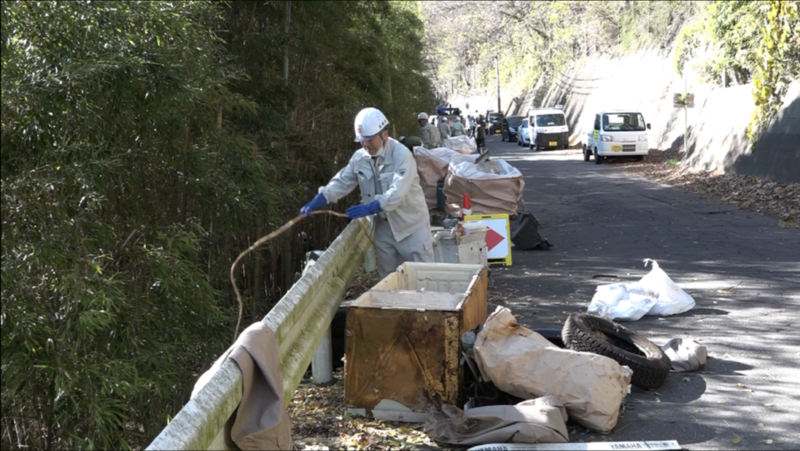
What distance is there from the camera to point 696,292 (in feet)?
31.7

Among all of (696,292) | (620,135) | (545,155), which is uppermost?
A: (620,135)

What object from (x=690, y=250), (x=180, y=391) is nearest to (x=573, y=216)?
(x=690, y=250)

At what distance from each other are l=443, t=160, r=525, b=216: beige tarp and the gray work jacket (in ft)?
21.5

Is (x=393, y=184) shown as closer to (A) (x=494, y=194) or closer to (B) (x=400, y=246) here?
(B) (x=400, y=246)

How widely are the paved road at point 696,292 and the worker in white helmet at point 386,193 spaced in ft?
4.85

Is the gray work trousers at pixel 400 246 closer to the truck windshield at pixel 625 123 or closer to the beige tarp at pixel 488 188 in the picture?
the beige tarp at pixel 488 188

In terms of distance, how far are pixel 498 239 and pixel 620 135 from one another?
68.7ft

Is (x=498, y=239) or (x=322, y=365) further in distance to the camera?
(x=498, y=239)

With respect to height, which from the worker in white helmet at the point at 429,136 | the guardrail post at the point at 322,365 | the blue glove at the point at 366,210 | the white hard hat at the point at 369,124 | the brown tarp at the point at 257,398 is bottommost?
the guardrail post at the point at 322,365

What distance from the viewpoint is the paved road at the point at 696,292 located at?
559 cm

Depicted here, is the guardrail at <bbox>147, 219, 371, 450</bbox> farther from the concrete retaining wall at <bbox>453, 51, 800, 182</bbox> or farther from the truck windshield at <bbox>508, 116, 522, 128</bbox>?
the truck windshield at <bbox>508, 116, 522, 128</bbox>

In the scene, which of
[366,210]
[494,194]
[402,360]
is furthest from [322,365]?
[494,194]

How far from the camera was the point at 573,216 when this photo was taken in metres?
17.6

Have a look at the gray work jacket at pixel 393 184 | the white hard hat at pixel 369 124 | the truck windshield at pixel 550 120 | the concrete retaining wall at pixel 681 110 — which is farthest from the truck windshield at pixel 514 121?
the white hard hat at pixel 369 124
